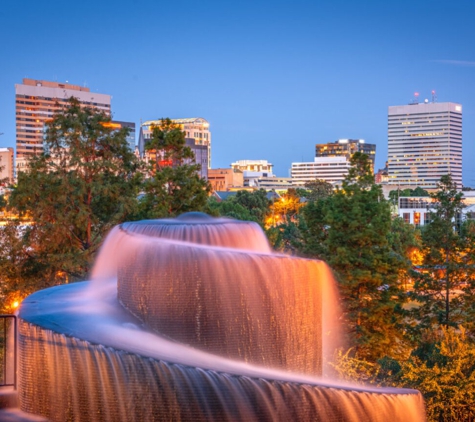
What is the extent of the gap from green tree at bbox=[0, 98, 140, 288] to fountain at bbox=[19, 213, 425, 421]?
9020 millimetres

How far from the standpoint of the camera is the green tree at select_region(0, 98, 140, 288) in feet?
67.6

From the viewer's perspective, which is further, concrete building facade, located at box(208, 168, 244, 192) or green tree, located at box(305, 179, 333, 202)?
concrete building facade, located at box(208, 168, 244, 192)

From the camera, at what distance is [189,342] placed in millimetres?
9227

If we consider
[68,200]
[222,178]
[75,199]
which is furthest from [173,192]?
[222,178]

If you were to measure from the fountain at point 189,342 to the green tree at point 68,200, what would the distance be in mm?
A: 9020

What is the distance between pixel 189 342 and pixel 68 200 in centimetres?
1328

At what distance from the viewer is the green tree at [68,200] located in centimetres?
2061

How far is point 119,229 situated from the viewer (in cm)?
1235

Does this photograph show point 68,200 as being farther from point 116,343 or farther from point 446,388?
point 116,343

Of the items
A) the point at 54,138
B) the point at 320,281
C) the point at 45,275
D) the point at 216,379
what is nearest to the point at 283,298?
the point at 320,281

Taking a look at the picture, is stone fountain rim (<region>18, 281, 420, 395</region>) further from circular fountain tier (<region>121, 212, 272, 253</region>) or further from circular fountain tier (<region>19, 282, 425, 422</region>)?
circular fountain tier (<region>121, 212, 272, 253</region>)

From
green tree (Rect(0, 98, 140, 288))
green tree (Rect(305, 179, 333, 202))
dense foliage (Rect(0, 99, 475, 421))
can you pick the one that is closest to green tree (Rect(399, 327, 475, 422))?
dense foliage (Rect(0, 99, 475, 421))

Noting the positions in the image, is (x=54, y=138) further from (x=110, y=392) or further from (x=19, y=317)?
(x=110, y=392)

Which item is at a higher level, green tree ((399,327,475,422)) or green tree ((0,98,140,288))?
green tree ((0,98,140,288))
